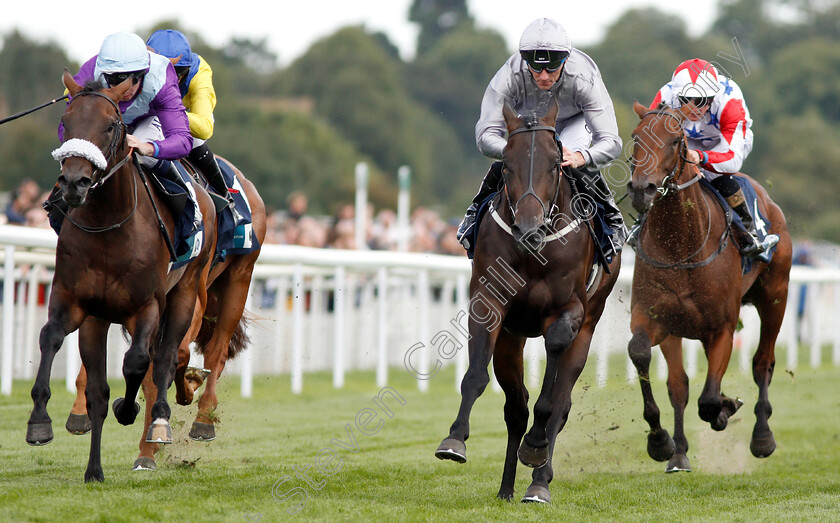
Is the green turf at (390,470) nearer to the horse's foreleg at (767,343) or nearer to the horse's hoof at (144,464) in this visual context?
the horse's hoof at (144,464)

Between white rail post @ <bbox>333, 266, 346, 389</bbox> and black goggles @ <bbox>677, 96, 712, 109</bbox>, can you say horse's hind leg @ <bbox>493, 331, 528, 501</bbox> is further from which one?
white rail post @ <bbox>333, 266, 346, 389</bbox>

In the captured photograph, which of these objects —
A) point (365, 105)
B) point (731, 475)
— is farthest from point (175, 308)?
point (365, 105)

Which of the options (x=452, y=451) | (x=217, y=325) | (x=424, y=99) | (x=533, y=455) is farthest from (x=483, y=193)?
(x=424, y=99)

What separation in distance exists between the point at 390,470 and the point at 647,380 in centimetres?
166

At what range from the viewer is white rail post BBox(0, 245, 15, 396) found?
7.80 metres

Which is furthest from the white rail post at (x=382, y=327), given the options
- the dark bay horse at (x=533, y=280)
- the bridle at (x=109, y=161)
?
the bridle at (x=109, y=161)

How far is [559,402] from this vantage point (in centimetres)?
535

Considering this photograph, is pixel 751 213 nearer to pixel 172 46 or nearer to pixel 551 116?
pixel 551 116

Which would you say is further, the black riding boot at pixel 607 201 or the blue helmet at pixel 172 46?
the blue helmet at pixel 172 46

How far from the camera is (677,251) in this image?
659 centimetres

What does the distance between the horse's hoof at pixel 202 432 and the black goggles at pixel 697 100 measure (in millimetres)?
3384

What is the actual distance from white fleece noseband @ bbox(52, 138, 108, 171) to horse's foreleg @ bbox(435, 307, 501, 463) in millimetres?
1757

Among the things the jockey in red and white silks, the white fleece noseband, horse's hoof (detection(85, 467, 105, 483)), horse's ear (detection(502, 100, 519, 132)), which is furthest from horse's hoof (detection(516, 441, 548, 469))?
the jockey in red and white silks

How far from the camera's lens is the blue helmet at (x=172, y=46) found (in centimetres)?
625
